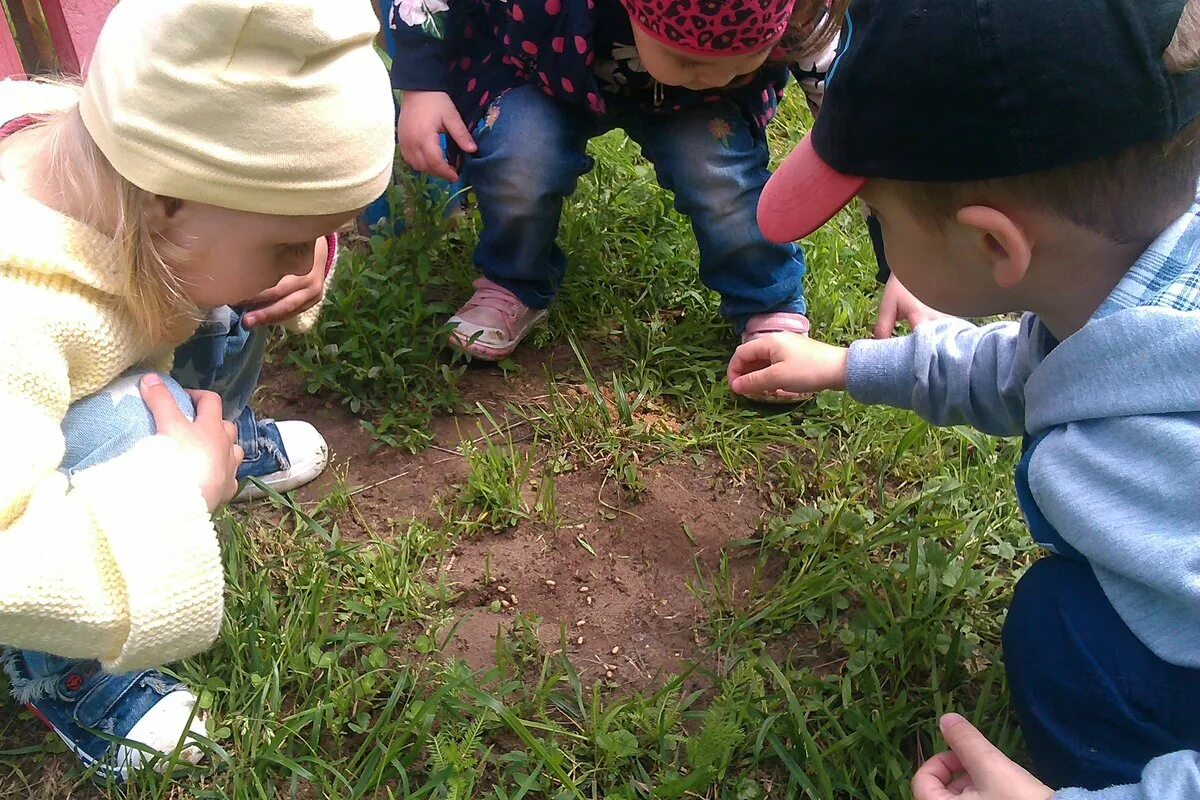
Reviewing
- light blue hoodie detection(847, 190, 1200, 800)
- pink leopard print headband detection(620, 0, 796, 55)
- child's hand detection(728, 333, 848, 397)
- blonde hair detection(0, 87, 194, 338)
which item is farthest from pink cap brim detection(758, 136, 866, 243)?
blonde hair detection(0, 87, 194, 338)

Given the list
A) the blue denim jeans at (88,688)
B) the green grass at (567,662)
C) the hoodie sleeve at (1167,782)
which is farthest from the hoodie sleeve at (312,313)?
the hoodie sleeve at (1167,782)

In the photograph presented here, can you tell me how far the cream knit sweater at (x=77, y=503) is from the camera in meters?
1.22

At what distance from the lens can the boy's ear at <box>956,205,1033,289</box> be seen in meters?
1.13

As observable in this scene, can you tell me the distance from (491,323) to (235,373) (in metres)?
0.58

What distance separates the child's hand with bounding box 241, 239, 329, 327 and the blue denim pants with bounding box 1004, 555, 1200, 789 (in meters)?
1.27

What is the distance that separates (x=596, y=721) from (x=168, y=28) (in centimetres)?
112

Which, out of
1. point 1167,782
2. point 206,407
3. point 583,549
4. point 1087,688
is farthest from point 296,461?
point 1167,782

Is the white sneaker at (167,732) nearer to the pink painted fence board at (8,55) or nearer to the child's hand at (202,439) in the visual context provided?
the child's hand at (202,439)

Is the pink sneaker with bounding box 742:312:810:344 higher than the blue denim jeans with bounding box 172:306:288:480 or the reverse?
the reverse

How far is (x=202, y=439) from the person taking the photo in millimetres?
1446

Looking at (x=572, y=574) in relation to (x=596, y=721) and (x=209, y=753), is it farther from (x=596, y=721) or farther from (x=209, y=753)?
(x=209, y=753)

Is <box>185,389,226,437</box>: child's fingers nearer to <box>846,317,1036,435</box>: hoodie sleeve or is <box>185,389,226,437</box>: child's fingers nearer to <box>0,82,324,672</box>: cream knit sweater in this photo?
<box>0,82,324,672</box>: cream knit sweater

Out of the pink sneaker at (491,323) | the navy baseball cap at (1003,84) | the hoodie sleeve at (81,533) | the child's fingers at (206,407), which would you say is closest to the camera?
the navy baseball cap at (1003,84)

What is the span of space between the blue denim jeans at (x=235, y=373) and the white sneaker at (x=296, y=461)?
0.02 meters
